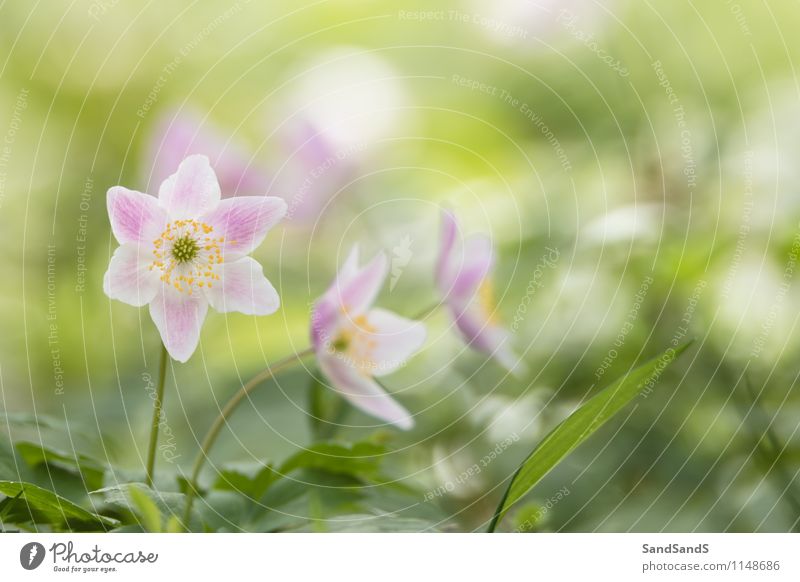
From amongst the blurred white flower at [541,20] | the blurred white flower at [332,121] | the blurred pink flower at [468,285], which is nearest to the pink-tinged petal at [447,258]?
the blurred pink flower at [468,285]

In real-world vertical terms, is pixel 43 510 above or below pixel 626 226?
below

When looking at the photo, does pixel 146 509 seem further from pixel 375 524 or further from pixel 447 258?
pixel 447 258

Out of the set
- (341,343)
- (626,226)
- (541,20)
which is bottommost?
(341,343)

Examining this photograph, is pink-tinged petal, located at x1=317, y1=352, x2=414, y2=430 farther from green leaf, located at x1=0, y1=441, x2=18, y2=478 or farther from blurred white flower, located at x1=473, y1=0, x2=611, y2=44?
blurred white flower, located at x1=473, y1=0, x2=611, y2=44

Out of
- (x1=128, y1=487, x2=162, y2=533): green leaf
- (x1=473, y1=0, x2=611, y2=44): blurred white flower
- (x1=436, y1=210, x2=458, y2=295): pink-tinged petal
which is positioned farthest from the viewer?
(x1=473, y1=0, x2=611, y2=44): blurred white flower

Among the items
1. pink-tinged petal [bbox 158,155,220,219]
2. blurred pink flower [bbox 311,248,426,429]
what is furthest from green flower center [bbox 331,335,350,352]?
pink-tinged petal [bbox 158,155,220,219]

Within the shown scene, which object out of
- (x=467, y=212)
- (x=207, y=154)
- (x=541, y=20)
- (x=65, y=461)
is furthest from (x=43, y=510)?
(x=541, y=20)
